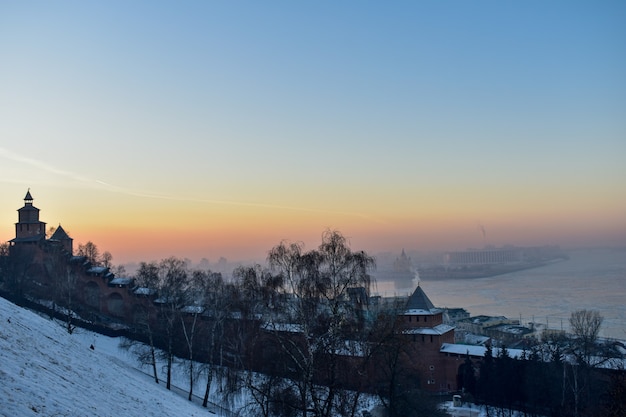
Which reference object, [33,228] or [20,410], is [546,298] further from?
[20,410]

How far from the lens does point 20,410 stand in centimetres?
884

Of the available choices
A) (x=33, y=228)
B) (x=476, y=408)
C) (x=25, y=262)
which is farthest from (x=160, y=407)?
(x=33, y=228)

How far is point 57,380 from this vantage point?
39.8ft

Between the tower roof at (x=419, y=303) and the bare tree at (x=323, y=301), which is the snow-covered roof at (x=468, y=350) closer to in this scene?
the tower roof at (x=419, y=303)

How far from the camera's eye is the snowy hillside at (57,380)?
9.75 m

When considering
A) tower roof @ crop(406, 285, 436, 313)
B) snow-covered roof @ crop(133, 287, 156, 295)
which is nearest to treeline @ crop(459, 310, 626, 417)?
tower roof @ crop(406, 285, 436, 313)

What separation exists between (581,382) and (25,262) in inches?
1586

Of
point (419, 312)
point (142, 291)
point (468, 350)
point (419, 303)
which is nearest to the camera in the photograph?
point (468, 350)

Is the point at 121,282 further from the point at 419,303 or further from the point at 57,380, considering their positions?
the point at 57,380

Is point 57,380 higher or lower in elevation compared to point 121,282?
higher

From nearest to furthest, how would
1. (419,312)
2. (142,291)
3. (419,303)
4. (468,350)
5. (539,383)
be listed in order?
(539,383) < (468,350) < (419,312) < (419,303) < (142,291)

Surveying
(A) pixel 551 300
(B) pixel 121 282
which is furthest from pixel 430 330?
(A) pixel 551 300

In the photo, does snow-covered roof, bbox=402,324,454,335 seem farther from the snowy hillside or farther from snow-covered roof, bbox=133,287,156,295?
the snowy hillside

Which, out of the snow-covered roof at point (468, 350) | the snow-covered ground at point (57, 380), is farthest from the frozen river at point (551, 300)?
the snow-covered ground at point (57, 380)
